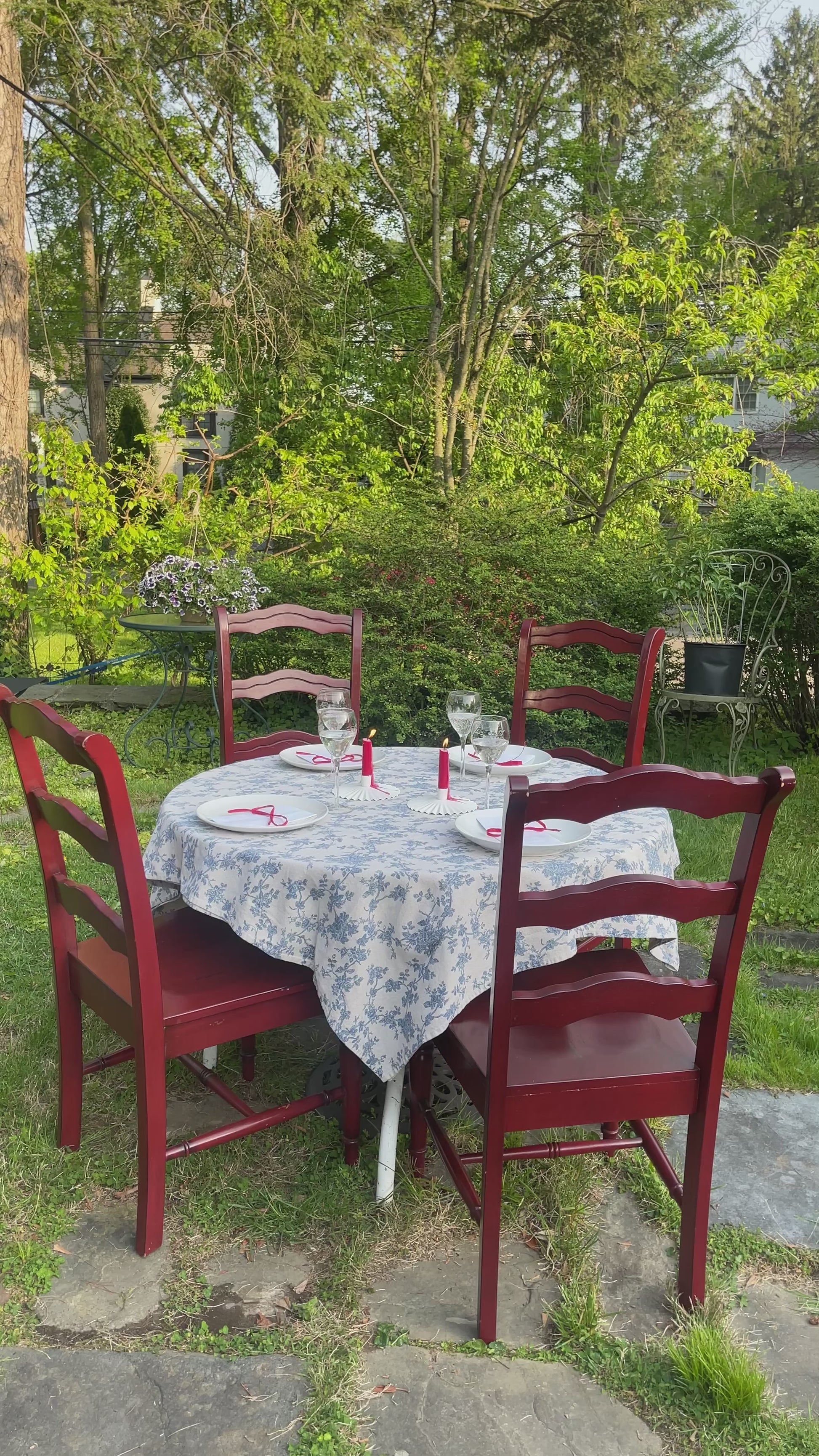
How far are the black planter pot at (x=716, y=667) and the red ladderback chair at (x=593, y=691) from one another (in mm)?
2402

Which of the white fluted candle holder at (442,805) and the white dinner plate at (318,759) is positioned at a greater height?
the white fluted candle holder at (442,805)

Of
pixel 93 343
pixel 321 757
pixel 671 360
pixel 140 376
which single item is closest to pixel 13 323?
pixel 671 360

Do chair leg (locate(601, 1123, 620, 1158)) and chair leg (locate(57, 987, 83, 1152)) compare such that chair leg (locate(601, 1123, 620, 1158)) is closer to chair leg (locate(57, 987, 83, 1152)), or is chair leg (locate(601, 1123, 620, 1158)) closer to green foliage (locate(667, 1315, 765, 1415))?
green foliage (locate(667, 1315, 765, 1415))

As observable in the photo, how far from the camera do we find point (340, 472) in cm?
1027

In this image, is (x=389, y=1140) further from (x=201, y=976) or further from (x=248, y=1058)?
(x=248, y=1058)

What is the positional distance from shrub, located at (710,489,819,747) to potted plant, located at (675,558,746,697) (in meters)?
0.30

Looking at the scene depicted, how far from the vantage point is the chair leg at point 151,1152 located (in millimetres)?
2021

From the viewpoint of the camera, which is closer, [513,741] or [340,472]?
[513,741]

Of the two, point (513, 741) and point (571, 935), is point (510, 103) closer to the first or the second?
point (513, 741)

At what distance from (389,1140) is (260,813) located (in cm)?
82

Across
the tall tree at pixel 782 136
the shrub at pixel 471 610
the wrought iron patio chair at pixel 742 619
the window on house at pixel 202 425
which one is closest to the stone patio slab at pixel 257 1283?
the shrub at pixel 471 610

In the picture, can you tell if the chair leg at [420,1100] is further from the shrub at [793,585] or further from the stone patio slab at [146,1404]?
the shrub at [793,585]

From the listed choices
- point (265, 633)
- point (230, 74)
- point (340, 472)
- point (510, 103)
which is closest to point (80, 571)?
point (265, 633)

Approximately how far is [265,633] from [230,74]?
15.1 feet
